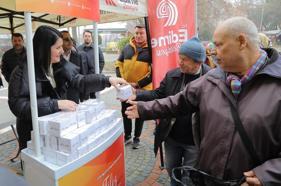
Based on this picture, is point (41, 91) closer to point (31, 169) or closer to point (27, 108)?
point (27, 108)

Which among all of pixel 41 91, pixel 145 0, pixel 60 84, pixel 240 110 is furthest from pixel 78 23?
pixel 240 110

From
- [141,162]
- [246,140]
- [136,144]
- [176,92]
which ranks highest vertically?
[176,92]

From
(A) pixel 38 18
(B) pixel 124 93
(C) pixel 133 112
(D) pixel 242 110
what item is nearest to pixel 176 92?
(B) pixel 124 93

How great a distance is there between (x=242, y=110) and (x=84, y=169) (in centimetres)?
120

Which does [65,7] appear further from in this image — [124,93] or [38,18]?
[38,18]

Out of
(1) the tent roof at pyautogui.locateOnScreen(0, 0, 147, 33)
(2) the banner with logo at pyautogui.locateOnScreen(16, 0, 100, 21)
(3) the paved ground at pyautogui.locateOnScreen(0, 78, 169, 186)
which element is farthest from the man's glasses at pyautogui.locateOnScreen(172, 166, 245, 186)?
(3) the paved ground at pyautogui.locateOnScreen(0, 78, 169, 186)

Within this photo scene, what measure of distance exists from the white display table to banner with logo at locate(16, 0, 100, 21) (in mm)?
1023

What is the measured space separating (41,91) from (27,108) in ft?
0.71

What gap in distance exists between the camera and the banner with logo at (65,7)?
2.05m

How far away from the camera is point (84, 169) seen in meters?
2.35

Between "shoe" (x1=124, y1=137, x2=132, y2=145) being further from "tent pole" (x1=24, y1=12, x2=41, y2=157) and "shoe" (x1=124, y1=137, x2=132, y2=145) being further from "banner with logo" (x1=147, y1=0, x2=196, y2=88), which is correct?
"tent pole" (x1=24, y1=12, x2=41, y2=157)

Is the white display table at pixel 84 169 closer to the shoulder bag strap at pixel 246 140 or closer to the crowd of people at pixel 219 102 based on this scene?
the crowd of people at pixel 219 102

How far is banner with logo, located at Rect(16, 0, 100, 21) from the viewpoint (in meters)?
2.05

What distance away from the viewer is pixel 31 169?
238cm
